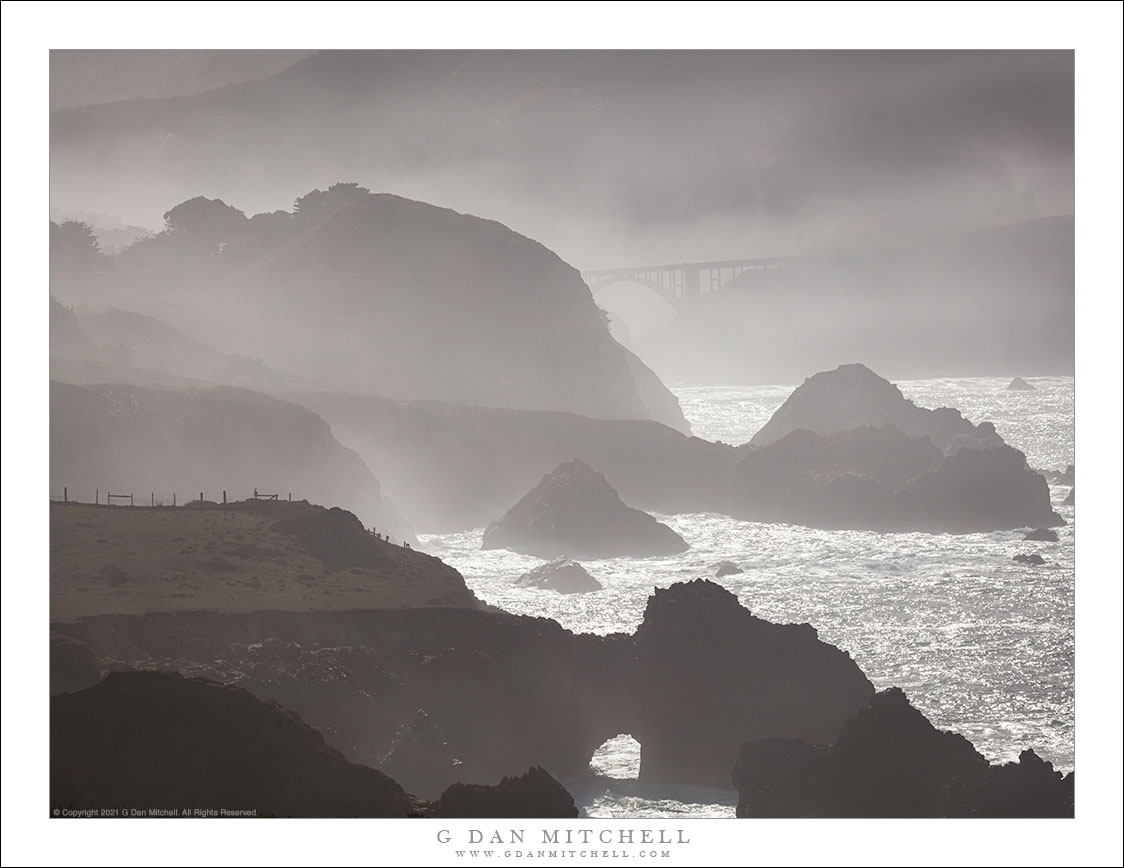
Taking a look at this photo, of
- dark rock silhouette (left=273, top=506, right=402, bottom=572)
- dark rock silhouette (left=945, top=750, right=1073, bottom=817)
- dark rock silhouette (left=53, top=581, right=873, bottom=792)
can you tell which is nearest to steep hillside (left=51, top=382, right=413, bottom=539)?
dark rock silhouette (left=273, top=506, right=402, bottom=572)

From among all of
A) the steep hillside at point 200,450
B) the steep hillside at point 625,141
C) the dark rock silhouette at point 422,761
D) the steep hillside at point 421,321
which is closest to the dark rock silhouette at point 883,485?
the steep hillside at point 421,321

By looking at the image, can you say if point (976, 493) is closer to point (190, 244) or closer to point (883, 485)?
point (883, 485)

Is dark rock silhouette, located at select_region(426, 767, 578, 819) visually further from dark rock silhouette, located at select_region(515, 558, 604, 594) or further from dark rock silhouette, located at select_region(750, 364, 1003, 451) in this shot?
dark rock silhouette, located at select_region(750, 364, 1003, 451)

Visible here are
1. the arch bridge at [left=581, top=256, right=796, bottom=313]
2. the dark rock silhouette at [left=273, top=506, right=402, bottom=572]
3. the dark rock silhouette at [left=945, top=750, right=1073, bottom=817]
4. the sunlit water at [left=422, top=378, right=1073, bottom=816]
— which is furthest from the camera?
the arch bridge at [left=581, top=256, right=796, bottom=313]

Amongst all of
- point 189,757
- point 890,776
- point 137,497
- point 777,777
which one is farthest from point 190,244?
point 890,776

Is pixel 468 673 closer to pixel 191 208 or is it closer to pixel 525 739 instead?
pixel 525 739

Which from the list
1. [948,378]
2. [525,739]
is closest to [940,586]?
[948,378]

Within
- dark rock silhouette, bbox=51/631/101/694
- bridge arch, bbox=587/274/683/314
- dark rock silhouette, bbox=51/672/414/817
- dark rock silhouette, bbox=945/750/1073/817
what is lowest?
dark rock silhouette, bbox=945/750/1073/817

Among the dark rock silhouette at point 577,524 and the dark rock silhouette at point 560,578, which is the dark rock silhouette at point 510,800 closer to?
the dark rock silhouette at point 560,578
